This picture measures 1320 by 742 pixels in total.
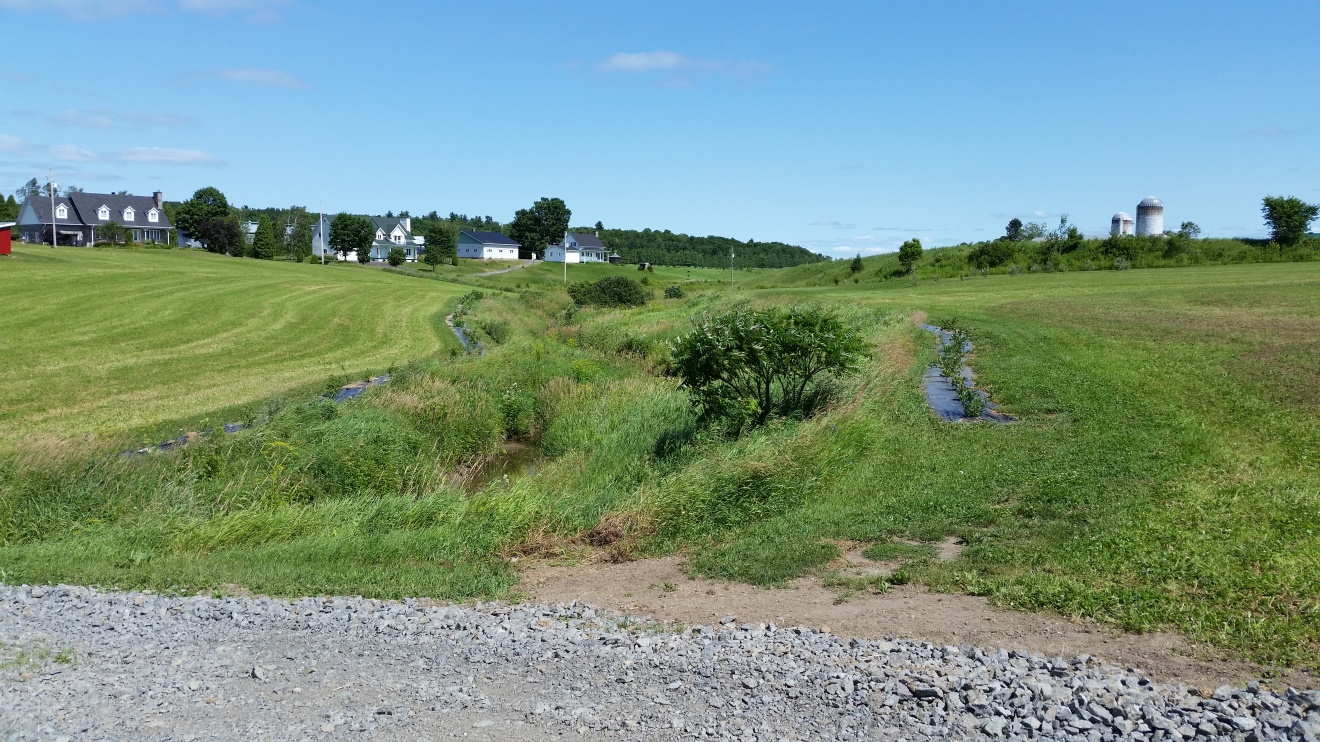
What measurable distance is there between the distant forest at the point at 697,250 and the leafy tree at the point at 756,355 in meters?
126

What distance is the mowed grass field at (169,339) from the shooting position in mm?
20109

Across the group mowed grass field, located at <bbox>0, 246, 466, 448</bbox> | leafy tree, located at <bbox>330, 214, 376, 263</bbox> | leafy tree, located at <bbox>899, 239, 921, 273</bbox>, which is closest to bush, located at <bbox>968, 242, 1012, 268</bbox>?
leafy tree, located at <bbox>899, 239, 921, 273</bbox>

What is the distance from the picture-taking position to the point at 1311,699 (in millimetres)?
5801

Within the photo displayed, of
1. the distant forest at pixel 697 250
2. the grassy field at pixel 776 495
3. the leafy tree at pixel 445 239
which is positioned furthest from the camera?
the distant forest at pixel 697 250

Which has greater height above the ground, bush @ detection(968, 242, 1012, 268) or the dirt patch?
bush @ detection(968, 242, 1012, 268)

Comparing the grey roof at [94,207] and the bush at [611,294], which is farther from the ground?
the grey roof at [94,207]

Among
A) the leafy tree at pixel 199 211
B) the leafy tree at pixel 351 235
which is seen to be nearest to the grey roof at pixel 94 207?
the leafy tree at pixel 199 211

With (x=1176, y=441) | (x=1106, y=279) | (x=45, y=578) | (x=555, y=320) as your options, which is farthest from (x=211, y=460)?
(x=1106, y=279)

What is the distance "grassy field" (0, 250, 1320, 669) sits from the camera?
882 cm

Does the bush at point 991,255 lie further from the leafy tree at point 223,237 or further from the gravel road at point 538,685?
the leafy tree at point 223,237

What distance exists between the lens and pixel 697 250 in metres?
162

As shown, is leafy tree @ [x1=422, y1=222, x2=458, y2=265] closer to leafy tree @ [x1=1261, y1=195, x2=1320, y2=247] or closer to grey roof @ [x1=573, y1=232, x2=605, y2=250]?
grey roof @ [x1=573, y1=232, x2=605, y2=250]

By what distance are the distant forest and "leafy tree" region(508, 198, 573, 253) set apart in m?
12.2

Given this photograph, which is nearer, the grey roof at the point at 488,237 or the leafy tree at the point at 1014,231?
the leafy tree at the point at 1014,231
